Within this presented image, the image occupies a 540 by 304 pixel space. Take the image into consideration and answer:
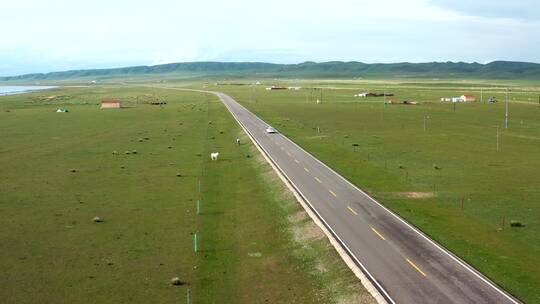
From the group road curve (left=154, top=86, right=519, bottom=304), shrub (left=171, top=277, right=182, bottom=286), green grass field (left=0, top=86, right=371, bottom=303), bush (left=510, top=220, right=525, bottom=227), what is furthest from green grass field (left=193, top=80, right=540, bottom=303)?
shrub (left=171, top=277, right=182, bottom=286)

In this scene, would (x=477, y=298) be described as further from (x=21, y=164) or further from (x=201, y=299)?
(x=21, y=164)

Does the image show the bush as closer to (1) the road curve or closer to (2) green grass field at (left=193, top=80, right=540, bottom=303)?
(2) green grass field at (left=193, top=80, right=540, bottom=303)

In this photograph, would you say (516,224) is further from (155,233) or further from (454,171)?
(155,233)

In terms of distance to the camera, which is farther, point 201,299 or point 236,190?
point 236,190

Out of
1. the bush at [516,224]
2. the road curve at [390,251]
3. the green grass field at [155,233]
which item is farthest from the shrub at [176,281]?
the bush at [516,224]

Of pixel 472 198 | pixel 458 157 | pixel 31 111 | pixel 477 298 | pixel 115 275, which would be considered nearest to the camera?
pixel 477 298

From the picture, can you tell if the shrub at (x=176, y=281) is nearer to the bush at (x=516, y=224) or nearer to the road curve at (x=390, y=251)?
the road curve at (x=390, y=251)

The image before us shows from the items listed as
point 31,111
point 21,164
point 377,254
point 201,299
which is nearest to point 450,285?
point 377,254
